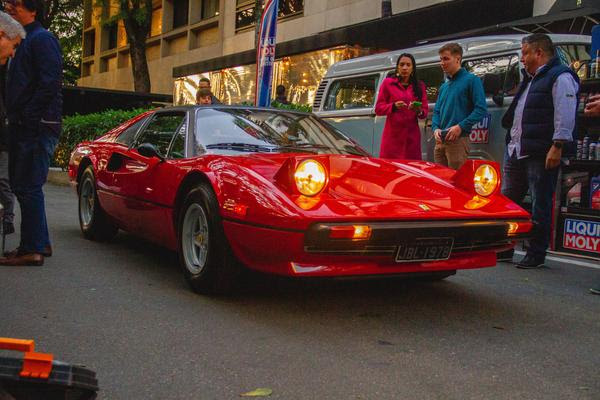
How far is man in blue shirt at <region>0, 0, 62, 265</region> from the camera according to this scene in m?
4.80

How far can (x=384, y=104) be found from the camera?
270 inches

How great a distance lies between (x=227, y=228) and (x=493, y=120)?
4.11 metres

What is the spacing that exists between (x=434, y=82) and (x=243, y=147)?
4036 mm

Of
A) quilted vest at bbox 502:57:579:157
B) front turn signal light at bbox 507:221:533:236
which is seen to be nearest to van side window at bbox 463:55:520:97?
quilted vest at bbox 502:57:579:157

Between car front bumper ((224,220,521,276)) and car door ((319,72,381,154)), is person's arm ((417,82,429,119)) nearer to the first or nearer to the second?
car door ((319,72,381,154))

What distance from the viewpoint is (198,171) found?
4.20m

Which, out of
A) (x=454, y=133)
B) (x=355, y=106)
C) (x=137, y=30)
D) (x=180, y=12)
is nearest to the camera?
(x=454, y=133)

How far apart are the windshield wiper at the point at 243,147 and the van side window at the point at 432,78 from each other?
386 cm

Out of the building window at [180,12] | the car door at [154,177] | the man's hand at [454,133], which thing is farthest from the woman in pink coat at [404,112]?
the building window at [180,12]

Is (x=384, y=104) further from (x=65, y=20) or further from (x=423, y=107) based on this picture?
(x=65, y=20)

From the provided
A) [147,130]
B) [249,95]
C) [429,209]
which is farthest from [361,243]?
[249,95]

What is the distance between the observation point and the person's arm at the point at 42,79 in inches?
→ 188

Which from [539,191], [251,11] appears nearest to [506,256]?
[539,191]

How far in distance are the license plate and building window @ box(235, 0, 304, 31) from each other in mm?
18867
